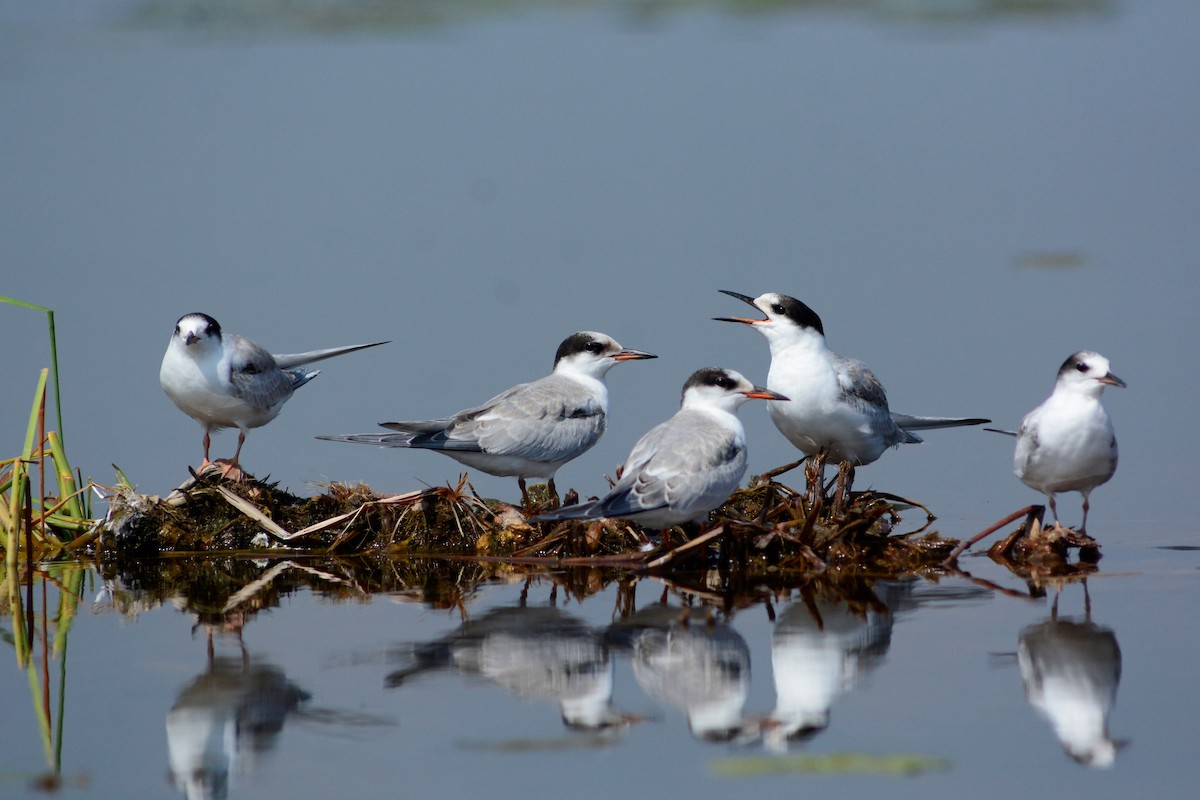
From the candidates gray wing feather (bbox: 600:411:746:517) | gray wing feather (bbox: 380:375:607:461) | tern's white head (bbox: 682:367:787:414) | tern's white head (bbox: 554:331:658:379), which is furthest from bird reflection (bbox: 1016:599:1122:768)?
tern's white head (bbox: 554:331:658:379)

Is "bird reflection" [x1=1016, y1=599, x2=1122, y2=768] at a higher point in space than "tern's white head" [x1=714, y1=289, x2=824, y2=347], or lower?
lower

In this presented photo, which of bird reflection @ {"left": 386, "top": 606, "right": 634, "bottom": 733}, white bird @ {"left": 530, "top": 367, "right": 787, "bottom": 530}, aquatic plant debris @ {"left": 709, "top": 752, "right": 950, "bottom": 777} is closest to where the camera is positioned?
aquatic plant debris @ {"left": 709, "top": 752, "right": 950, "bottom": 777}

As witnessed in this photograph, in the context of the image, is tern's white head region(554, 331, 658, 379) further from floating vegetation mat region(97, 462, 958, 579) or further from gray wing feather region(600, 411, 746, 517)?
gray wing feather region(600, 411, 746, 517)

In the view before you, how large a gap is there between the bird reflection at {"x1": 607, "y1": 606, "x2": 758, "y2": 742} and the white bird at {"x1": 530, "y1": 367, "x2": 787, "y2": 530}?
440mm

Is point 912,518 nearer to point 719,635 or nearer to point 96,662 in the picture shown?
point 719,635

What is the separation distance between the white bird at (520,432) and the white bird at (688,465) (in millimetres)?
702

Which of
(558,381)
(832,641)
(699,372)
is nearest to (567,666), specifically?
(832,641)

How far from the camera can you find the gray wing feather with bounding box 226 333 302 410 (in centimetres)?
758

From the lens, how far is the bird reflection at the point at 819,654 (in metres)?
4.88

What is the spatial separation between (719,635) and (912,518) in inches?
101

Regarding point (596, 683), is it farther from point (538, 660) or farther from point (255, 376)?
point (255, 376)

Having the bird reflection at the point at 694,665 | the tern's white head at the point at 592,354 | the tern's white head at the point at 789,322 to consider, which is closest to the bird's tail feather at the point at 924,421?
the tern's white head at the point at 789,322

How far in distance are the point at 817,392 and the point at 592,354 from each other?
1342mm

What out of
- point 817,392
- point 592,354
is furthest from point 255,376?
point 817,392
